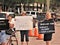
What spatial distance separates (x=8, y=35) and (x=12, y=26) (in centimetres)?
45

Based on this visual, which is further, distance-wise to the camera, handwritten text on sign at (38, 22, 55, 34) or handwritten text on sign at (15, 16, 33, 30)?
handwritten text on sign at (15, 16, 33, 30)

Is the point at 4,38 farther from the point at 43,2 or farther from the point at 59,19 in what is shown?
the point at 43,2

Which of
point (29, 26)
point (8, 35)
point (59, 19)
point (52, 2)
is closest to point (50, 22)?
point (29, 26)

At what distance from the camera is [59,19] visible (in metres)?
52.5

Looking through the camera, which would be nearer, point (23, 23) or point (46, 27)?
point (46, 27)

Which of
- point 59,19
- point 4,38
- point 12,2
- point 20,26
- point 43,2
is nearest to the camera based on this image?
point 4,38

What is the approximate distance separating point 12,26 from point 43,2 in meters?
57.4

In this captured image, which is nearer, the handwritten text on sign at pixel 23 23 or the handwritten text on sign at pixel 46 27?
the handwritten text on sign at pixel 46 27

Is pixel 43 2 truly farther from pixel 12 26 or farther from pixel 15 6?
pixel 12 26

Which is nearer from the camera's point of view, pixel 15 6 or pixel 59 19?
pixel 59 19

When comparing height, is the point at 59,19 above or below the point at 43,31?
below

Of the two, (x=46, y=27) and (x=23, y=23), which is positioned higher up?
(x=23, y=23)

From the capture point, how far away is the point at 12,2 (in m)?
65.3

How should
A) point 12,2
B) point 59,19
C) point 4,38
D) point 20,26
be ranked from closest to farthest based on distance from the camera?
point 4,38
point 20,26
point 59,19
point 12,2
